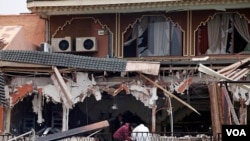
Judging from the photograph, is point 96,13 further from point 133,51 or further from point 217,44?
point 217,44

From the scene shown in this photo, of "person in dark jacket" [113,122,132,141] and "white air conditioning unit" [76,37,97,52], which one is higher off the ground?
"white air conditioning unit" [76,37,97,52]

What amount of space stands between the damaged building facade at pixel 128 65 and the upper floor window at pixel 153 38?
31 mm

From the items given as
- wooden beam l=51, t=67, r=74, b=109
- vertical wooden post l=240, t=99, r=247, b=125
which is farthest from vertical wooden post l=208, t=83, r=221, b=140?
wooden beam l=51, t=67, r=74, b=109

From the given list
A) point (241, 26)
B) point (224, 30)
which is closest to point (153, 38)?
point (224, 30)

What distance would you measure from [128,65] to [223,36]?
12.6ft

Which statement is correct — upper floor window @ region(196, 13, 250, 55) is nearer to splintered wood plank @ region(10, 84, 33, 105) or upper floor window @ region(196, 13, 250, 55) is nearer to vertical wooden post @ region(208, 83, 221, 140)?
vertical wooden post @ region(208, 83, 221, 140)

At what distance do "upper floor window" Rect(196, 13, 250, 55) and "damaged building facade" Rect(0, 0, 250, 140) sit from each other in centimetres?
3

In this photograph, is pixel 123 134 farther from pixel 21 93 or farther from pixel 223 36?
pixel 223 36

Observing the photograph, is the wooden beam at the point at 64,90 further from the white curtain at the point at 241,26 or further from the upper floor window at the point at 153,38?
the white curtain at the point at 241,26

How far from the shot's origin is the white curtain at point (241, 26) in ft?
82.2

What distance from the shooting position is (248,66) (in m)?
17.4

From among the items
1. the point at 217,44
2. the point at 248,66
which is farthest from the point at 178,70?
the point at 248,66

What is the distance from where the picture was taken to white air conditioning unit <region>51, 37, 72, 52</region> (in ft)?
85.3

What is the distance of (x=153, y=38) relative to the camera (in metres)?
25.6
